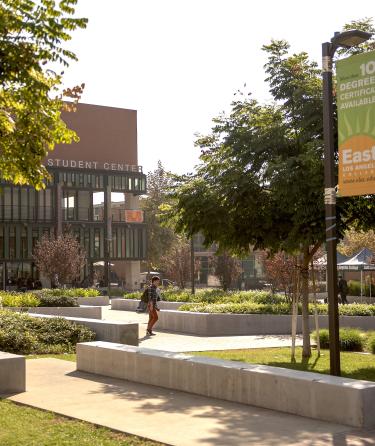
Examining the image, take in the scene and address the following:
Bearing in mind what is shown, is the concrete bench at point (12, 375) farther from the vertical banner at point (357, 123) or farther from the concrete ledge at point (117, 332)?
the concrete ledge at point (117, 332)

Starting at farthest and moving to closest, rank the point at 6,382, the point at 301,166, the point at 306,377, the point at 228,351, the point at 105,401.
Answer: the point at 228,351, the point at 301,166, the point at 6,382, the point at 105,401, the point at 306,377

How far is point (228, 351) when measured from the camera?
682 inches

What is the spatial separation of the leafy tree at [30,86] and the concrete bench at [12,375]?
2580mm

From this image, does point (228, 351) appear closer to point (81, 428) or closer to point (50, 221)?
point (81, 428)

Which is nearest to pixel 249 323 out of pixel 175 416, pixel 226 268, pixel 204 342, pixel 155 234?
pixel 204 342

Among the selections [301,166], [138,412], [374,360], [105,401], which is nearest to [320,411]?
[138,412]

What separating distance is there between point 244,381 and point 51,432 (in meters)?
2.68

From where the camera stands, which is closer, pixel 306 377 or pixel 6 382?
pixel 306 377

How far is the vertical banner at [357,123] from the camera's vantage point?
371 inches

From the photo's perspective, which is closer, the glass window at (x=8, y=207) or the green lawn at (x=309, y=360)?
the green lawn at (x=309, y=360)

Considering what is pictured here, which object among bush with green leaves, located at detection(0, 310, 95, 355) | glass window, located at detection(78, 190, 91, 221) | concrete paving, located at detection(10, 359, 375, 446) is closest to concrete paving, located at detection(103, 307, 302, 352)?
bush with green leaves, located at detection(0, 310, 95, 355)

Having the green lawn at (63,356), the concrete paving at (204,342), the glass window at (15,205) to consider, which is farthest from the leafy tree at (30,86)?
the glass window at (15,205)

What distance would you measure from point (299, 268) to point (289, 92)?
3568 millimetres

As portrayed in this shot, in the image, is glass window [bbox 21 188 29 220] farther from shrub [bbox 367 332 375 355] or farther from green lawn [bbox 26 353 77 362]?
shrub [bbox 367 332 375 355]
